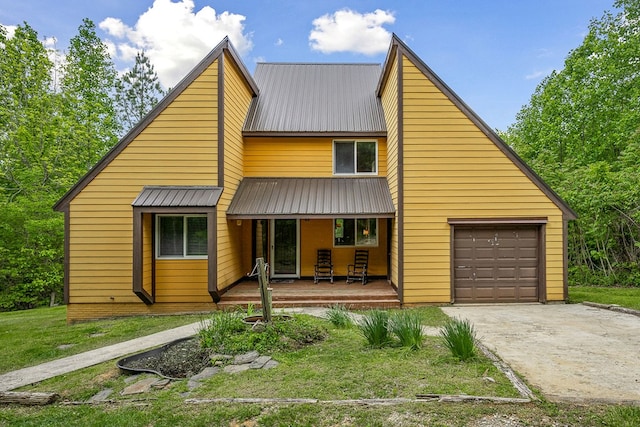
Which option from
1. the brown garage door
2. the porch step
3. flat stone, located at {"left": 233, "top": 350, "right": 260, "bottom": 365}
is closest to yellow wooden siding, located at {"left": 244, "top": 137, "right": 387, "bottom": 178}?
the brown garage door

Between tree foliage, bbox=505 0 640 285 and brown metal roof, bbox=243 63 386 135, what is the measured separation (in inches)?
300

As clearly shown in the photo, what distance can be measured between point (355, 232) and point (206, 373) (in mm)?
6950

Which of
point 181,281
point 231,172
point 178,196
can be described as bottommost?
point 181,281

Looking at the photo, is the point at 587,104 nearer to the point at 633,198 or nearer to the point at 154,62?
the point at 633,198

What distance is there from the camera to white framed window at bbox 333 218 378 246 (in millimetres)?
10555

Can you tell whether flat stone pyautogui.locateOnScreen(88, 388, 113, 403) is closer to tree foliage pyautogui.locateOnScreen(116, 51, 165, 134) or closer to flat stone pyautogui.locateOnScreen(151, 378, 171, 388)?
flat stone pyautogui.locateOnScreen(151, 378, 171, 388)

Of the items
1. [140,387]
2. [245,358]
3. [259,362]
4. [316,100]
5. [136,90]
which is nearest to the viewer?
[140,387]

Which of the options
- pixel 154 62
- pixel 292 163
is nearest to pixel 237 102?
pixel 292 163

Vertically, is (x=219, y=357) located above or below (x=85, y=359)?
above

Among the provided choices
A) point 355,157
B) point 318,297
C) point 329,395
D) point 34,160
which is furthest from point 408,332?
point 34,160

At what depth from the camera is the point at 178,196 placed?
7992mm

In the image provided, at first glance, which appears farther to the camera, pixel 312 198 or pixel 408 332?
pixel 312 198

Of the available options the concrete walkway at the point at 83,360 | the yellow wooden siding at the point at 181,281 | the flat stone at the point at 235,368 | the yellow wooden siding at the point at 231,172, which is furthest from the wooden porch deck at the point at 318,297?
the flat stone at the point at 235,368

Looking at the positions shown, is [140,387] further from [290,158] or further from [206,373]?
[290,158]
